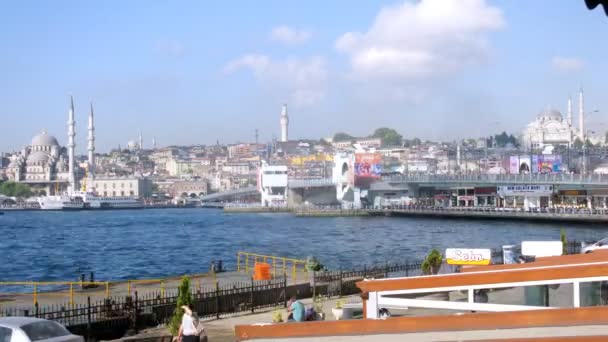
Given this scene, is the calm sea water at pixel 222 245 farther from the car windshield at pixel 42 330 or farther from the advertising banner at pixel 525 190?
the car windshield at pixel 42 330

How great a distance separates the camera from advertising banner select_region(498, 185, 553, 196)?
2672 inches

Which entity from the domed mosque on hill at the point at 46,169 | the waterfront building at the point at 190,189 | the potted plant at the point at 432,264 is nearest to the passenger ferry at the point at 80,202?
the domed mosque on hill at the point at 46,169

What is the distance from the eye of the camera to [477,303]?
7.16 m

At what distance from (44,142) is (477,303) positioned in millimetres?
170277

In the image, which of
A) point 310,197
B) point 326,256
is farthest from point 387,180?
point 326,256

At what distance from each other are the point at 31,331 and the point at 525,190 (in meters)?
64.9

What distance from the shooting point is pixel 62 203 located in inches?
4668

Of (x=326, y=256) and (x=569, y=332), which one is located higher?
(x=569, y=332)

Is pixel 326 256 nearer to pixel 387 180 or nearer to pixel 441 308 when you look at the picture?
pixel 441 308

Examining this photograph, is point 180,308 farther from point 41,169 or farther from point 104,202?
point 41,169

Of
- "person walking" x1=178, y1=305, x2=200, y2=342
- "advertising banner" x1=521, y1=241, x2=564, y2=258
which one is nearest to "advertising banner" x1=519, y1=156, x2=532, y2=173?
"advertising banner" x1=521, y1=241, x2=564, y2=258

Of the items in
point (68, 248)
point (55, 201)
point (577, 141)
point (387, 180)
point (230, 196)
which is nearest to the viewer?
point (68, 248)

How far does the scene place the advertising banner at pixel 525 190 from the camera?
223ft

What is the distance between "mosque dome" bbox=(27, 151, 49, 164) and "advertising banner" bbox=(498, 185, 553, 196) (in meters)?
104
